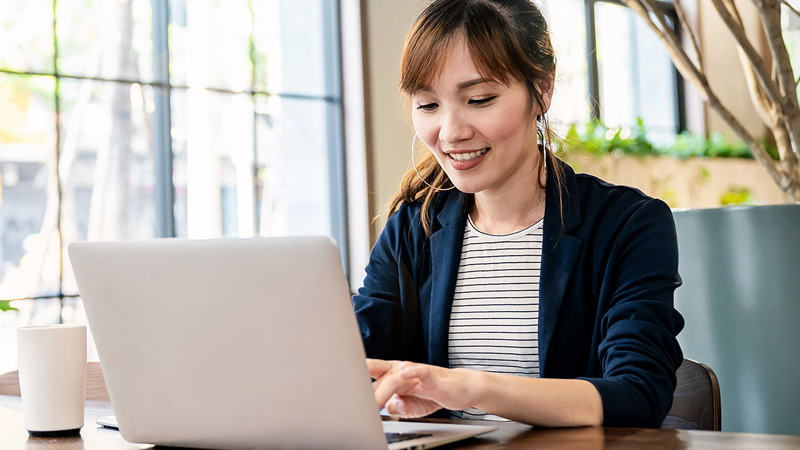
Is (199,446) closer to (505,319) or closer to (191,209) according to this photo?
(505,319)

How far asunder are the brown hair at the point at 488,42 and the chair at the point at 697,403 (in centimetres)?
34

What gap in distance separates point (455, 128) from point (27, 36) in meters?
2.99

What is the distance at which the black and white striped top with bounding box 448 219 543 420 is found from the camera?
1.37 metres

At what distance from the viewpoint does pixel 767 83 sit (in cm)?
208

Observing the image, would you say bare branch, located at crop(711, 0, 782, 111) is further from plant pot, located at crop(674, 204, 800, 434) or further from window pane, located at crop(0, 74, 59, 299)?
window pane, located at crop(0, 74, 59, 299)

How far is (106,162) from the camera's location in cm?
405

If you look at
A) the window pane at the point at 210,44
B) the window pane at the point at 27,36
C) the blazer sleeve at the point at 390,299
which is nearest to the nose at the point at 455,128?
the blazer sleeve at the point at 390,299

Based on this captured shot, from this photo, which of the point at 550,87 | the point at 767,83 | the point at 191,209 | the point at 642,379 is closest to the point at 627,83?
the point at 191,209

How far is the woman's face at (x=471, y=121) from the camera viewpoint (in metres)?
1.31

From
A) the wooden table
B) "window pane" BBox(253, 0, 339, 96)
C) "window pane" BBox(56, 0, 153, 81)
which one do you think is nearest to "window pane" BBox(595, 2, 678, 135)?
"window pane" BBox(253, 0, 339, 96)

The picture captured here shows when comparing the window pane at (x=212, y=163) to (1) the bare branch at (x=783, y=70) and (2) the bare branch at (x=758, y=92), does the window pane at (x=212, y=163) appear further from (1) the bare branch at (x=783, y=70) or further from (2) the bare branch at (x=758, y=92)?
(1) the bare branch at (x=783, y=70)

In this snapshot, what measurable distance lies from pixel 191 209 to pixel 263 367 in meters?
3.56

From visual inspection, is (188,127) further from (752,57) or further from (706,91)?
(752,57)

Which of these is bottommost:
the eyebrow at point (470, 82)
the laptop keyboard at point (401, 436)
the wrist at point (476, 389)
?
the laptop keyboard at point (401, 436)
